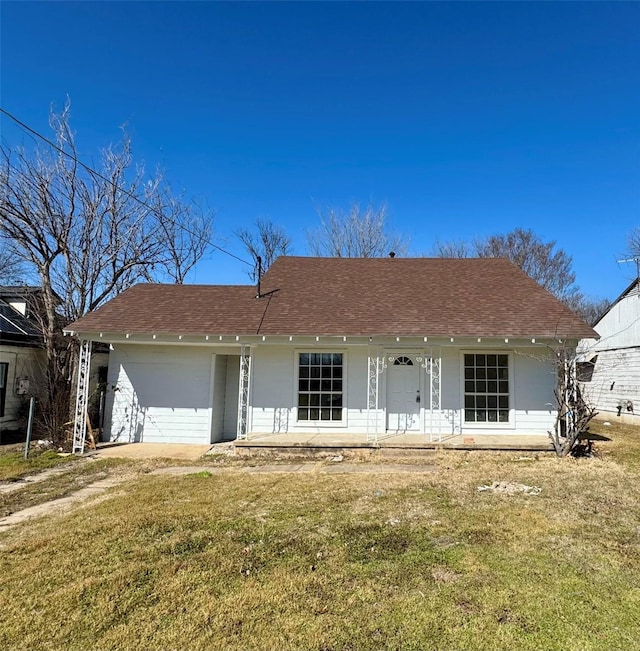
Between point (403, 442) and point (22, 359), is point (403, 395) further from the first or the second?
point (22, 359)

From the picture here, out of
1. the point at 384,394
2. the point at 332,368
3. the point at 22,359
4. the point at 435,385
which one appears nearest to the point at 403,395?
the point at 384,394

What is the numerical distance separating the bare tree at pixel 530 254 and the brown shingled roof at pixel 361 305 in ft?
53.5

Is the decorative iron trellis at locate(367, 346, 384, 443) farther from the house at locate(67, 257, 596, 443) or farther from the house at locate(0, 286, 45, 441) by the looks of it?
the house at locate(0, 286, 45, 441)

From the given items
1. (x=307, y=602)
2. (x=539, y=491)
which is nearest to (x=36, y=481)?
(x=307, y=602)

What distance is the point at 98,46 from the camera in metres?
9.05

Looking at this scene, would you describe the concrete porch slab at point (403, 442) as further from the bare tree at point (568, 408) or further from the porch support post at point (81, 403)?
the porch support post at point (81, 403)

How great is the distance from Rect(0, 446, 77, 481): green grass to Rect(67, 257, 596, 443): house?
172 centimetres

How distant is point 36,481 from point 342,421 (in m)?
6.69

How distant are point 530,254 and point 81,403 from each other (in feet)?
98.0

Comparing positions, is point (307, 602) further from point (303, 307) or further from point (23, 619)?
point (303, 307)

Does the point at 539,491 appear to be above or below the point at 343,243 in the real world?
below

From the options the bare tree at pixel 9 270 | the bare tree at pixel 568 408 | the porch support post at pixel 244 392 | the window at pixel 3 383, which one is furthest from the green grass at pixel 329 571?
the bare tree at pixel 9 270

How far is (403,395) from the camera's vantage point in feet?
35.6

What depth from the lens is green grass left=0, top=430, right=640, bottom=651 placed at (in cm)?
298
